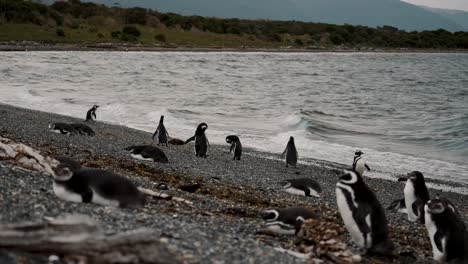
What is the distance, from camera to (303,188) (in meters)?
10.3

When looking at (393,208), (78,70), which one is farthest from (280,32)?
(393,208)

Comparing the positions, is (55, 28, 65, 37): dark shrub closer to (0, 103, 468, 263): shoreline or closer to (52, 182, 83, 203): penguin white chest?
(0, 103, 468, 263): shoreline

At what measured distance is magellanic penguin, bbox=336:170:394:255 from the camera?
6.72 m

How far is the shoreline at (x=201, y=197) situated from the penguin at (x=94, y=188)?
6.7 inches

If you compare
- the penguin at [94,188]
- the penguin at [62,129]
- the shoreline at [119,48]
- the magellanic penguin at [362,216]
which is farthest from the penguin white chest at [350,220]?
the shoreline at [119,48]

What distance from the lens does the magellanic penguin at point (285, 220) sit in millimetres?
6676

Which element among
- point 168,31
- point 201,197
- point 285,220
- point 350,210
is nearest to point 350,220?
point 350,210

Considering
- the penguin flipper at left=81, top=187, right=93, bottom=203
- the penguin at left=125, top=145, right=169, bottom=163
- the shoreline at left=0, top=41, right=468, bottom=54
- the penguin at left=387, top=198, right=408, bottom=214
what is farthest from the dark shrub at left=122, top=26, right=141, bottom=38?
the penguin flipper at left=81, top=187, right=93, bottom=203

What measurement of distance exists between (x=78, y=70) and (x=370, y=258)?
3850 cm

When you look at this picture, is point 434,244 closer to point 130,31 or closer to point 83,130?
point 83,130

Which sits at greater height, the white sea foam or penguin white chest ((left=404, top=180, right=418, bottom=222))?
penguin white chest ((left=404, top=180, right=418, bottom=222))

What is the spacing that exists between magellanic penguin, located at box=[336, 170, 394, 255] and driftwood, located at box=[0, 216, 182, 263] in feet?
9.86

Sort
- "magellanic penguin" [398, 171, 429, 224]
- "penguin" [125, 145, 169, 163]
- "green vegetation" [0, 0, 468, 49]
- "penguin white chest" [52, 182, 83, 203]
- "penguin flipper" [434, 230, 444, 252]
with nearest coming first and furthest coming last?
1. "penguin white chest" [52, 182, 83, 203]
2. "penguin flipper" [434, 230, 444, 252]
3. "magellanic penguin" [398, 171, 429, 224]
4. "penguin" [125, 145, 169, 163]
5. "green vegetation" [0, 0, 468, 49]

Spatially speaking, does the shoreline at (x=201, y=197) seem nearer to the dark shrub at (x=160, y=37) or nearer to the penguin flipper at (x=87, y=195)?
the penguin flipper at (x=87, y=195)
